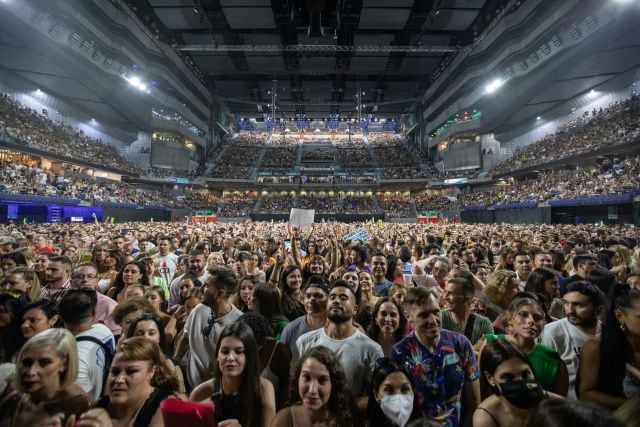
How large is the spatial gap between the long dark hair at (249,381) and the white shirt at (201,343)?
1.01 meters

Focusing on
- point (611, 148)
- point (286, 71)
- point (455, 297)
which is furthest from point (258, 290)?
point (286, 71)

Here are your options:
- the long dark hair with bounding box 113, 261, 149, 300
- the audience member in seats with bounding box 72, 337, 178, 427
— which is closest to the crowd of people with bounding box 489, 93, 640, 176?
the long dark hair with bounding box 113, 261, 149, 300

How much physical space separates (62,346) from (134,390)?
0.66 metres

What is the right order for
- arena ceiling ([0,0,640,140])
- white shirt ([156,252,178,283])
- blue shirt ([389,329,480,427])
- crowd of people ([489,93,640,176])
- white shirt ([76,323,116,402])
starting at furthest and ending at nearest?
crowd of people ([489,93,640,176]), arena ceiling ([0,0,640,140]), white shirt ([156,252,178,283]), white shirt ([76,323,116,402]), blue shirt ([389,329,480,427])

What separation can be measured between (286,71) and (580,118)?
35.4m

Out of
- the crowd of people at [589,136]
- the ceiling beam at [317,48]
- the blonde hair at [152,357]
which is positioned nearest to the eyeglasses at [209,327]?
the blonde hair at [152,357]

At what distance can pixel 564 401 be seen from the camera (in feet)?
4.28

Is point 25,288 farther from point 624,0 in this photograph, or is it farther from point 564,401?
point 624,0

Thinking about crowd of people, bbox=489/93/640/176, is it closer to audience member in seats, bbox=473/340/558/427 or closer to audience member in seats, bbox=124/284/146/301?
audience member in seats, bbox=473/340/558/427

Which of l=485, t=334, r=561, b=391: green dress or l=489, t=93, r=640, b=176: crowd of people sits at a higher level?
l=489, t=93, r=640, b=176: crowd of people

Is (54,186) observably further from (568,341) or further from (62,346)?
(568,341)

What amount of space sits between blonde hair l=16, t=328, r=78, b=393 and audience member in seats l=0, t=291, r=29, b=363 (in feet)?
2.88

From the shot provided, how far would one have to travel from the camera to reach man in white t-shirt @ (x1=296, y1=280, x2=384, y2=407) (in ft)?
8.86

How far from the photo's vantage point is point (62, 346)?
234 centimetres
